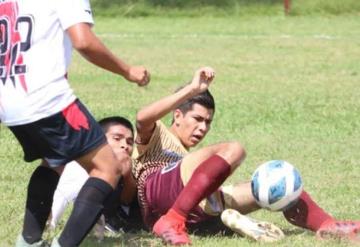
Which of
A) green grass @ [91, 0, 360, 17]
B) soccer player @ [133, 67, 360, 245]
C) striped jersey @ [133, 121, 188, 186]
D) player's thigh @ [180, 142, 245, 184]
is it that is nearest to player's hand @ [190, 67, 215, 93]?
soccer player @ [133, 67, 360, 245]

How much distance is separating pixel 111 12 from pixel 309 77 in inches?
456

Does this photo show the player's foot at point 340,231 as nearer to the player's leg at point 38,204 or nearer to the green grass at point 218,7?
the player's leg at point 38,204

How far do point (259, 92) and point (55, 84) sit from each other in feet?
23.8

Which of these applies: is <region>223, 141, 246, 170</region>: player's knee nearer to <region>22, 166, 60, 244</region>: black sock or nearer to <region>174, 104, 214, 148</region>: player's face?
<region>174, 104, 214, 148</region>: player's face

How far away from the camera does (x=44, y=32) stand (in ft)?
14.0

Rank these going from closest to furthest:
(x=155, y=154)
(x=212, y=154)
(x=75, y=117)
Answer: (x=75, y=117) → (x=212, y=154) → (x=155, y=154)

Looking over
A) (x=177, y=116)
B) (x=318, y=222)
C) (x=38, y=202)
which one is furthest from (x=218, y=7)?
(x=38, y=202)

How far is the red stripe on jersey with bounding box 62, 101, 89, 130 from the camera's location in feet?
14.1

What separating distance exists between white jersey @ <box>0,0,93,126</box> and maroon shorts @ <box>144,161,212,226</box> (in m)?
0.96

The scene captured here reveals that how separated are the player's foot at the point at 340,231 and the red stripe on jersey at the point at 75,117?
54.5 inches

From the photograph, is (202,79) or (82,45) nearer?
(82,45)

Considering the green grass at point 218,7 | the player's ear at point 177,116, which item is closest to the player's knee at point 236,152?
the player's ear at point 177,116

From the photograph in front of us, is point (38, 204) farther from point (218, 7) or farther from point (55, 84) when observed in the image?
A: point (218, 7)

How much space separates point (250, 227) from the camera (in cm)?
494
